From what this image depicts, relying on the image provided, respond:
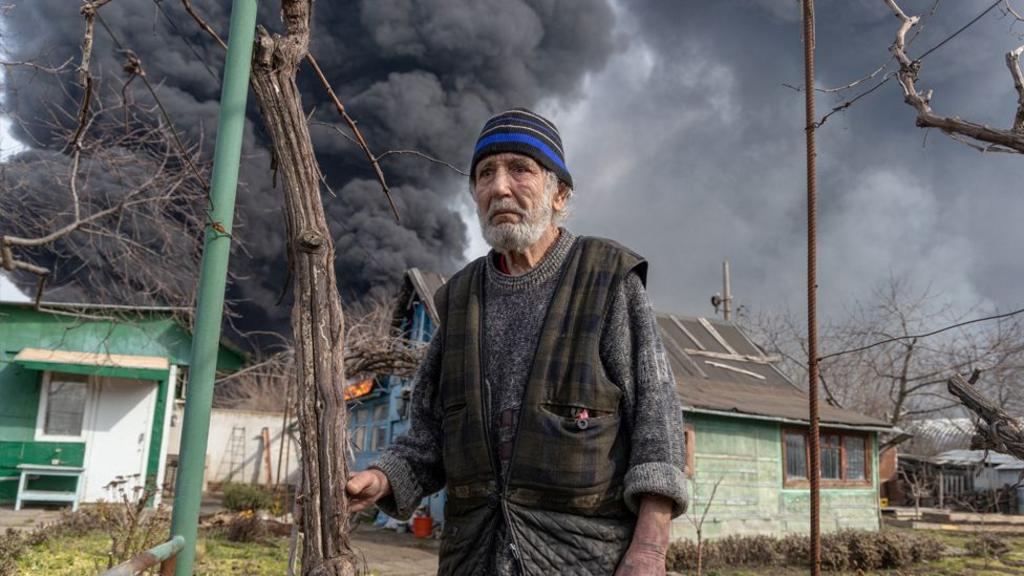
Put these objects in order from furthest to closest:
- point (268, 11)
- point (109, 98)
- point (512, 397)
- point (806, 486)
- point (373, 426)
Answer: point (373, 426) < point (806, 486) < point (109, 98) < point (268, 11) < point (512, 397)

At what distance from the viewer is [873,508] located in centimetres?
1416

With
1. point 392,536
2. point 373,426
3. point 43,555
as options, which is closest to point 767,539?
point 392,536

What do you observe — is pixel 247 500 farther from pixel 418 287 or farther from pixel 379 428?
pixel 418 287

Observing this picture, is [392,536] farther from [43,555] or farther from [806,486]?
[806,486]

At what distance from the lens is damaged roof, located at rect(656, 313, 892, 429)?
42.0 ft

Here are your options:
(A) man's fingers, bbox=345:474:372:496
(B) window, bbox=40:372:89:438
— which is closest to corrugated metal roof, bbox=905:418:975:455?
(B) window, bbox=40:372:89:438

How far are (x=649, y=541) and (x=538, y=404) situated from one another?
1.31 ft

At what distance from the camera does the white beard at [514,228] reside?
1978 mm

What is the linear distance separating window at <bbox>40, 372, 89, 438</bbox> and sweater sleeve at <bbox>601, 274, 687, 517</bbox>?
15.1 m

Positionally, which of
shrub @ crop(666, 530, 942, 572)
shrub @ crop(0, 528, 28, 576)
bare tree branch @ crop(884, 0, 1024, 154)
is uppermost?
bare tree branch @ crop(884, 0, 1024, 154)

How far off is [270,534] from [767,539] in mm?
7991

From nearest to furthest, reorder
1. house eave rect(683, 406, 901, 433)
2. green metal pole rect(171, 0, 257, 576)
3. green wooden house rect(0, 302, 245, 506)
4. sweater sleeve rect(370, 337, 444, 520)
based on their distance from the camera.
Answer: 1. sweater sleeve rect(370, 337, 444, 520)
2. green metal pole rect(171, 0, 257, 576)
3. house eave rect(683, 406, 901, 433)
4. green wooden house rect(0, 302, 245, 506)

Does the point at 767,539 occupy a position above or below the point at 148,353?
below

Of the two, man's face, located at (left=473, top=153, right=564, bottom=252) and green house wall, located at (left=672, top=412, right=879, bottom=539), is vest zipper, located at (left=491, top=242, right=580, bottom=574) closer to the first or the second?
man's face, located at (left=473, top=153, right=564, bottom=252)
